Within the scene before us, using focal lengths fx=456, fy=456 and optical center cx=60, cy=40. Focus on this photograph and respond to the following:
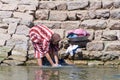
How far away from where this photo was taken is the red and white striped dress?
1045 cm

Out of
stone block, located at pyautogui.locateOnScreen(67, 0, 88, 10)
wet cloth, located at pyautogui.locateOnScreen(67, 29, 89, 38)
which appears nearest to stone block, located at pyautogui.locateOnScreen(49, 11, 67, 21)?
stone block, located at pyautogui.locateOnScreen(67, 0, 88, 10)

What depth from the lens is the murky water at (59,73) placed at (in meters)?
8.54

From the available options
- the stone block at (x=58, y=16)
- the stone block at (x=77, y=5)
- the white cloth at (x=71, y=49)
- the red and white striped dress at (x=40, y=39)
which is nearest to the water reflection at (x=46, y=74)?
the red and white striped dress at (x=40, y=39)

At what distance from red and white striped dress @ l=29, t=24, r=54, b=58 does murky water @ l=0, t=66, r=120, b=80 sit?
42 centimetres

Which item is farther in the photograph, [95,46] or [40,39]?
[95,46]

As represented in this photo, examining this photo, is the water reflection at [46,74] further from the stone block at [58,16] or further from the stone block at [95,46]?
the stone block at [58,16]

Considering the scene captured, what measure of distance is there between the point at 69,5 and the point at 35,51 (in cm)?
294

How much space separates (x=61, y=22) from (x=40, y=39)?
2045 millimetres

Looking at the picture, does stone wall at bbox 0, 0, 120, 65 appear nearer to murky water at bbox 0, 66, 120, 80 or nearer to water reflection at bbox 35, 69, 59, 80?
murky water at bbox 0, 66, 120, 80

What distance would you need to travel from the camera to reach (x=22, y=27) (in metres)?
12.1

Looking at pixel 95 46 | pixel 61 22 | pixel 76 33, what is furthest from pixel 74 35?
pixel 61 22

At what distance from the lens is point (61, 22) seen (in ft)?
40.9

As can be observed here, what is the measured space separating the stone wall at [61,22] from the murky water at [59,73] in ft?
2.17

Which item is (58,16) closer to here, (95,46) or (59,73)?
(95,46)
